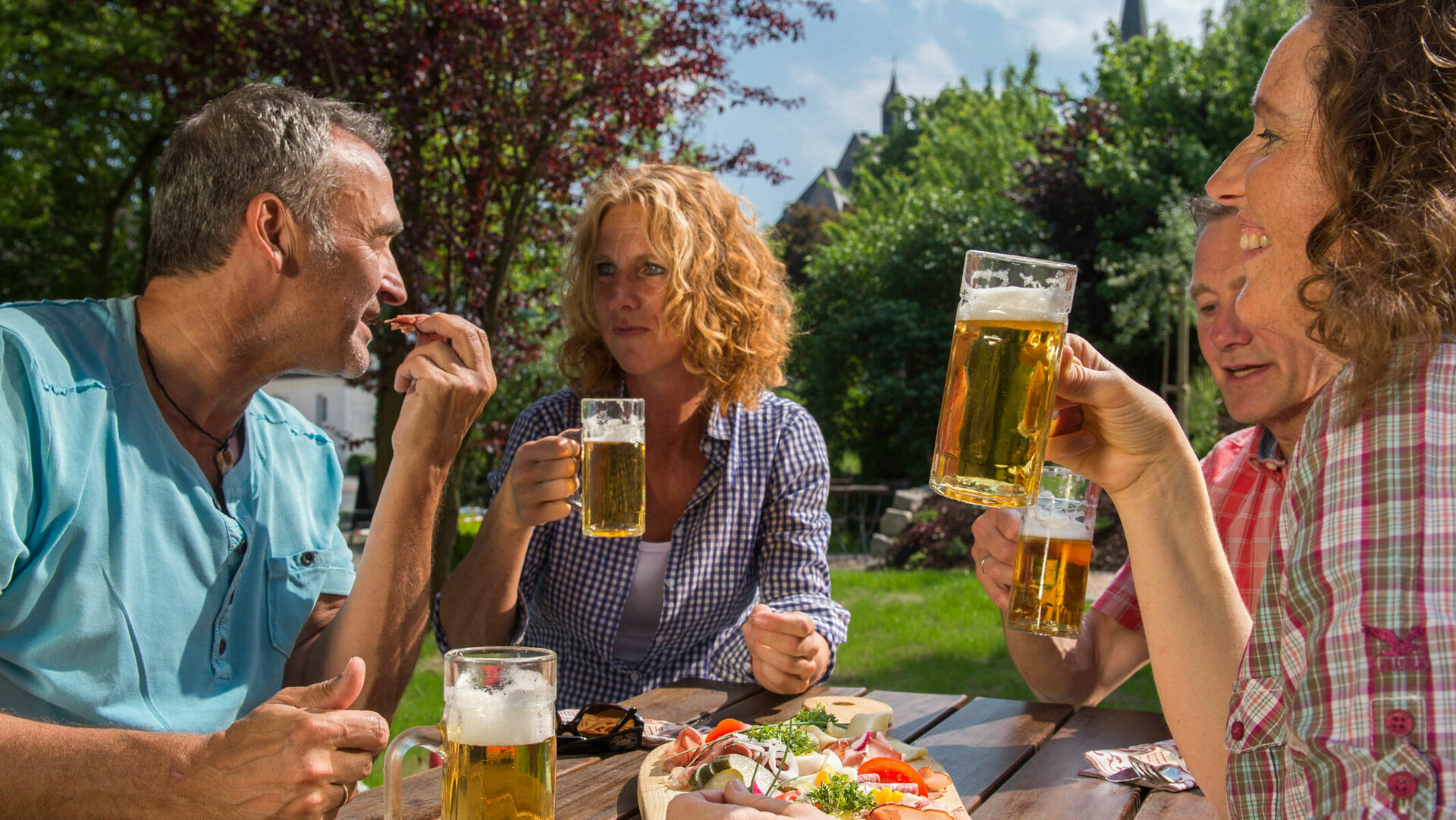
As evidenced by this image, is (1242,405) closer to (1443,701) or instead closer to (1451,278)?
(1451,278)

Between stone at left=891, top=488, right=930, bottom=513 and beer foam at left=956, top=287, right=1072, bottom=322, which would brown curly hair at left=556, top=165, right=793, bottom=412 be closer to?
beer foam at left=956, top=287, right=1072, bottom=322

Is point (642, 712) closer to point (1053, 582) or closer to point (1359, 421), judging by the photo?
point (1053, 582)

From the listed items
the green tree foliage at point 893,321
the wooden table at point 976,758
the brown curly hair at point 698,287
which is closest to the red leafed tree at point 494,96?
the brown curly hair at point 698,287

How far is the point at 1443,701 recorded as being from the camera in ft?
3.27

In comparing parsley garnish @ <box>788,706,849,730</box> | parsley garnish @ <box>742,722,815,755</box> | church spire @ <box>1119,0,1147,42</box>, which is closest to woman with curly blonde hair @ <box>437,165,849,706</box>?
parsley garnish @ <box>788,706,849,730</box>

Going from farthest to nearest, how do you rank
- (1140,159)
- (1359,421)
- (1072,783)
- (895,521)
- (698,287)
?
(1140,159)
(895,521)
(698,287)
(1072,783)
(1359,421)

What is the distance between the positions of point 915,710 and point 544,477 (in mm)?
1085

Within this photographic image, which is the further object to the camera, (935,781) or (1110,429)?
(1110,429)

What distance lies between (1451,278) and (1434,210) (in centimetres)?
8

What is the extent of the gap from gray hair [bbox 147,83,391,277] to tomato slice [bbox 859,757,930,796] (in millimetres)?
1687

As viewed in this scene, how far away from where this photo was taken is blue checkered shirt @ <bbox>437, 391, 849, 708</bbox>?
10.0 feet

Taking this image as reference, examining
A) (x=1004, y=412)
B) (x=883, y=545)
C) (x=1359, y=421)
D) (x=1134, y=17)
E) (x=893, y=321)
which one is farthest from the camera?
(x=1134, y=17)

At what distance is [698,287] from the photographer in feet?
10.8

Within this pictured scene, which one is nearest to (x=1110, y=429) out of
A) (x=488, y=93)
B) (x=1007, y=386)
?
(x=1007, y=386)
